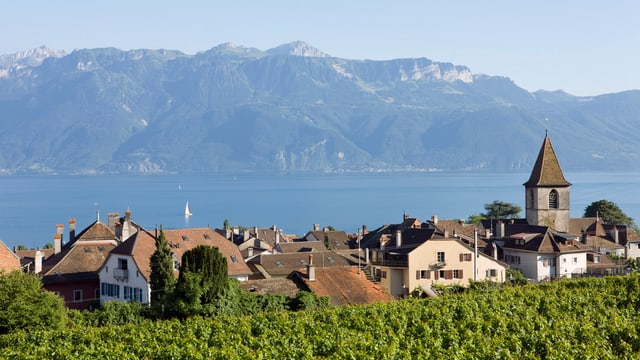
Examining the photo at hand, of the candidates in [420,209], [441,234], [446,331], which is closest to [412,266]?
[441,234]

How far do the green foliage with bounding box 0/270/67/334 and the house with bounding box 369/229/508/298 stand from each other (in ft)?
73.2

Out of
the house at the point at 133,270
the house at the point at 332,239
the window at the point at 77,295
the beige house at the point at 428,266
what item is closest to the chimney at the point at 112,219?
the house at the point at 133,270

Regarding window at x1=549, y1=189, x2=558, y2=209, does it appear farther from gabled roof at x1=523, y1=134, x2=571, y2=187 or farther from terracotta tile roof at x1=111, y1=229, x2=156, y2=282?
terracotta tile roof at x1=111, y1=229, x2=156, y2=282

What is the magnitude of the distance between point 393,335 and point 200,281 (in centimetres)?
1302

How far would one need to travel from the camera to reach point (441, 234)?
200ft

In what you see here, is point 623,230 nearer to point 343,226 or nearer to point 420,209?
point 343,226

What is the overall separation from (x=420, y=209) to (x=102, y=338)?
177718mm

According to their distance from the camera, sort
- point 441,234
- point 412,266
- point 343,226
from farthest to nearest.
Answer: point 343,226
point 441,234
point 412,266

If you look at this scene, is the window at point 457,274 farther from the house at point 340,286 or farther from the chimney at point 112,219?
the chimney at point 112,219

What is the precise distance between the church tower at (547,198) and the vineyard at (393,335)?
169ft

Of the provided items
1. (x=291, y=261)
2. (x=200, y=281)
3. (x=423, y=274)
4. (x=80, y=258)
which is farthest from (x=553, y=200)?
(x=200, y=281)

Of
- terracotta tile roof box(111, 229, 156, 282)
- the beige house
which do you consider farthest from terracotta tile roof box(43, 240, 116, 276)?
the beige house

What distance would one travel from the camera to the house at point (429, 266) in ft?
167

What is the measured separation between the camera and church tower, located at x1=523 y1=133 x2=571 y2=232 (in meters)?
81.4
